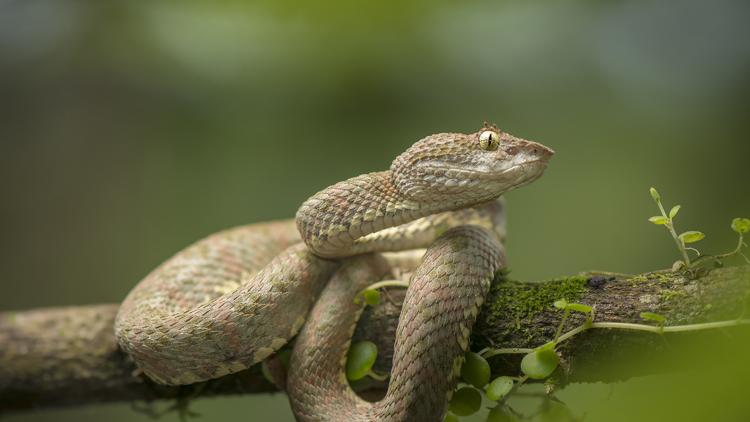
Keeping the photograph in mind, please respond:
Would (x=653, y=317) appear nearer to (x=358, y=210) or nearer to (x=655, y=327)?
(x=655, y=327)

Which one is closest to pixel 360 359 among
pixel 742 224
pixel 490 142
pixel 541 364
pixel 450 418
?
pixel 450 418

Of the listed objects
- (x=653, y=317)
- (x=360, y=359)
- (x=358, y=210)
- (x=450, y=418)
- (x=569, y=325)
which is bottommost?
(x=450, y=418)

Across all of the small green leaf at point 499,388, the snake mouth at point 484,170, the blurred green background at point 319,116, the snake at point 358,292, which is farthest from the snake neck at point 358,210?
the blurred green background at point 319,116

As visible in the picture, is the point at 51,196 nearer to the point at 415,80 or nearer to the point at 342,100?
the point at 342,100

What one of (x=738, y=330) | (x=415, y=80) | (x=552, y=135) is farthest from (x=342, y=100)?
(x=738, y=330)

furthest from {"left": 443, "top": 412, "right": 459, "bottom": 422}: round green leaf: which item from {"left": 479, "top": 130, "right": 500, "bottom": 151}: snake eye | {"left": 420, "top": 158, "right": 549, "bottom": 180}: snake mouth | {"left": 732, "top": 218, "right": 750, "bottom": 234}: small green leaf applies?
{"left": 732, "top": 218, "right": 750, "bottom": 234}: small green leaf
